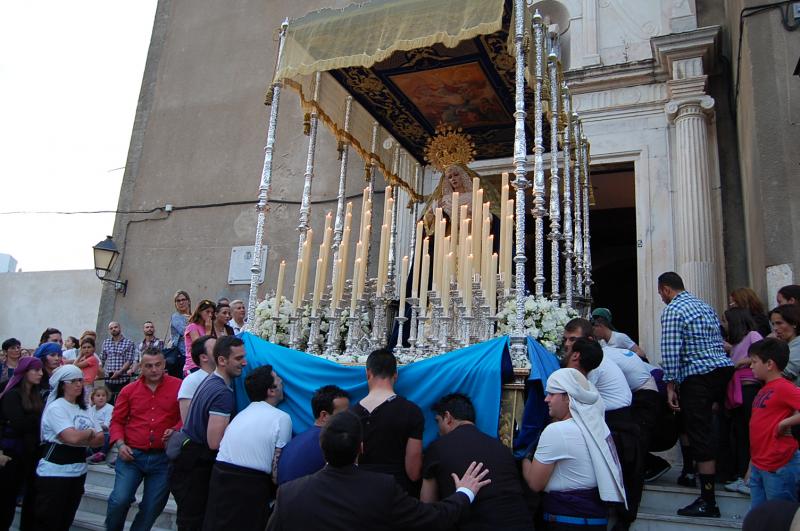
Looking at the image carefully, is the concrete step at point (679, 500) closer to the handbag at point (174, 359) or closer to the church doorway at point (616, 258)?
the handbag at point (174, 359)

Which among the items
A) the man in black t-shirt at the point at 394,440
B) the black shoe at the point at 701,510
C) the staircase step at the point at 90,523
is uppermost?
the man in black t-shirt at the point at 394,440

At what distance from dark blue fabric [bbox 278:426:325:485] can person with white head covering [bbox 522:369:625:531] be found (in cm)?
104

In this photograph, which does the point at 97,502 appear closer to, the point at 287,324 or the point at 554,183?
the point at 287,324

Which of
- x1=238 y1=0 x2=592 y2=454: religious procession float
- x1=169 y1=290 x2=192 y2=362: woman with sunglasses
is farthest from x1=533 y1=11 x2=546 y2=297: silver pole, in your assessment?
x1=169 y1=290 x2=192 y2=362: woman with sunglasses

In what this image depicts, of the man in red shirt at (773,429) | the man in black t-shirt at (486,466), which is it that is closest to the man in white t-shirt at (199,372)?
the man in black t-shirt at (486,466)

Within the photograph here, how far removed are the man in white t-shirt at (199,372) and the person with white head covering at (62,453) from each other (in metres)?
0.82

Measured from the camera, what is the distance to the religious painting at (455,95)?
5953 mm

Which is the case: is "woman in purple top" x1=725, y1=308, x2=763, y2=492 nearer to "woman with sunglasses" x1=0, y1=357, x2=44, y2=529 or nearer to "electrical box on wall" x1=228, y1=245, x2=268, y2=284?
"woman with sunglasses" x1=0, y1=357, x2=44, y2=529

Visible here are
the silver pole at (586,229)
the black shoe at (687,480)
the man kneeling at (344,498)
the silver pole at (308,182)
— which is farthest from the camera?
the silver pole at (586,229)

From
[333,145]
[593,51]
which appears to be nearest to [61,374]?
[333,145]

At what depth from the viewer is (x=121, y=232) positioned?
10875 millimetres

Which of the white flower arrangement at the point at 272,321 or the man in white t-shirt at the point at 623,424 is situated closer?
the man in white t-shirt at the point at 623,424

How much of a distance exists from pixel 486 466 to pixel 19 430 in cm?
368

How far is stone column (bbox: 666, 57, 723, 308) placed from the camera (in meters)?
6.47
